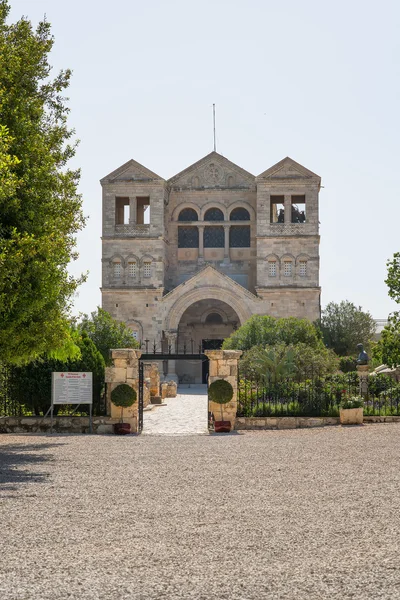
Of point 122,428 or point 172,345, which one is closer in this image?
point 122,428

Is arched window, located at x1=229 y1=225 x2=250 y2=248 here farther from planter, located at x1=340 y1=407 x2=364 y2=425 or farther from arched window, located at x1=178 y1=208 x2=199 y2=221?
planter, located at x1=340 y1=407 x2=364 y2=425

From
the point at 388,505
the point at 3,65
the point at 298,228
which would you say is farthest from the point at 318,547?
the point at 298,228

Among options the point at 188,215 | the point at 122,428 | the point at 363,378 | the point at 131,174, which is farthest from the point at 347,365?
the point at 122,428

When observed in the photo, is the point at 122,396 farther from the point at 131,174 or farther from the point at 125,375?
the point at 131,174

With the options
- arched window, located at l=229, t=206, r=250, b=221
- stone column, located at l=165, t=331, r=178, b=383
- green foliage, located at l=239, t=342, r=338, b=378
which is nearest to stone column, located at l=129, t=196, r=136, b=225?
arched window, located at l=229, t=206, r=250, b=221

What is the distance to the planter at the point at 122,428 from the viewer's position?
18773 millimetres

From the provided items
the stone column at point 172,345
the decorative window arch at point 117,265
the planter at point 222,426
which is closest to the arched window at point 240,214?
the decorative window arch at point 117,265

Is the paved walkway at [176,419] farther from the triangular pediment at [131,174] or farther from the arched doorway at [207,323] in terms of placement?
the triangular pediment at [131,174]

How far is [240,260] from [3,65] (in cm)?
4277

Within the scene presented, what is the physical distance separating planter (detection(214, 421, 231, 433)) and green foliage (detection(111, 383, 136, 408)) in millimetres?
2014

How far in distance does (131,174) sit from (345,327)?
1700cm

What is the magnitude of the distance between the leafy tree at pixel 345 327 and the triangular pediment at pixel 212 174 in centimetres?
1083

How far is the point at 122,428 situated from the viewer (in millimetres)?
18750

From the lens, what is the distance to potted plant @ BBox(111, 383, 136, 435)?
61.5 feet
